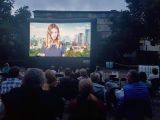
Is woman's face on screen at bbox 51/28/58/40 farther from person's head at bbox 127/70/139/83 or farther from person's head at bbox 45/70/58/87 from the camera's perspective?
person's head at bbox 45/70/58/87

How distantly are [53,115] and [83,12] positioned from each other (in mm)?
71871

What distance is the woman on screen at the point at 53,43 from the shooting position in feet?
107

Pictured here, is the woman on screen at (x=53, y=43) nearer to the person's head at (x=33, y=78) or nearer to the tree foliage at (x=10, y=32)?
the tree foliage at (x=10, y=32)

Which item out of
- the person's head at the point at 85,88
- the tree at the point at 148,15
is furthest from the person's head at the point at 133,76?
the tree at the point at 148,15

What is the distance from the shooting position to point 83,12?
7906 centimetres

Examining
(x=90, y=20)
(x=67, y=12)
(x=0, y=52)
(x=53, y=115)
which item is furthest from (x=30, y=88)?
(x=67, y=12)

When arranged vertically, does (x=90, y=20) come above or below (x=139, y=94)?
above

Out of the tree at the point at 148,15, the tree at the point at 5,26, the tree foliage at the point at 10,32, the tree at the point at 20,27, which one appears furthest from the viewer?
the tree at the point at 20,27

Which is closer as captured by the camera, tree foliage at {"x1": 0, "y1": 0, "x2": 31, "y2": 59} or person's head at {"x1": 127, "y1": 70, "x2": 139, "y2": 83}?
person's head at {"x1": 127, "y1": 70, "x2": 139, "y2": 83}

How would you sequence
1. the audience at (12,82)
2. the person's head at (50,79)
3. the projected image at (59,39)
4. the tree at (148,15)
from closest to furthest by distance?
1. the person's head at (50,79)
2. the audience at (12,82)
3. the projected image at (59,39)
4. the tree at (148,15)

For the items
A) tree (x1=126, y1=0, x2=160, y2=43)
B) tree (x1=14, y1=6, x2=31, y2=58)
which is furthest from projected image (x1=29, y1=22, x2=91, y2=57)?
tree (x1=126, y1=0, x2=160, y2=43)

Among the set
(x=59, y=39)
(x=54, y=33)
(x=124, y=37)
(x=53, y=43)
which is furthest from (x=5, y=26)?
(x=53, y=43)

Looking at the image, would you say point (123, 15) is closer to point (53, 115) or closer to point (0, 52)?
point (0, 52)

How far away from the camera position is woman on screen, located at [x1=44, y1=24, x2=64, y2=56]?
32531 mm
